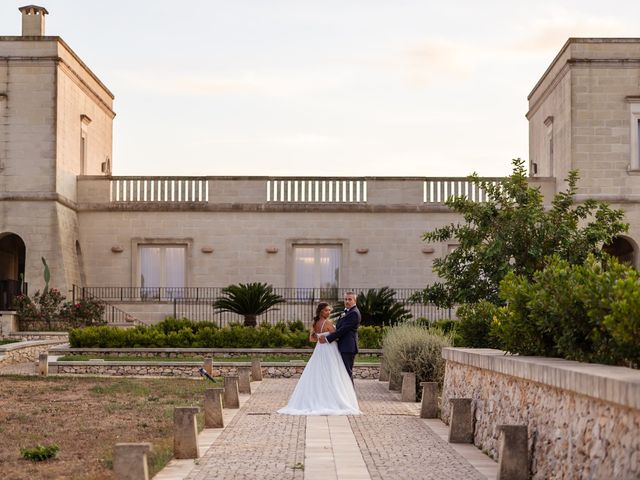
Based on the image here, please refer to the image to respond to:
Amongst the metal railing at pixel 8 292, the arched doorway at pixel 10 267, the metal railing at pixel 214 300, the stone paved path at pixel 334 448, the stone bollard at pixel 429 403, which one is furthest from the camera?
the arched doorway at pixel 10 267

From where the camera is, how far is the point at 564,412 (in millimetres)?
9867

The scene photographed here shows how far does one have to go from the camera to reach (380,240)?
4134 centimetres

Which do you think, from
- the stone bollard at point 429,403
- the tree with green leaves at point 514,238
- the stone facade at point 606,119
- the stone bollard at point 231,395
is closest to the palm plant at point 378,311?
the tree with green leaves at point 514,238

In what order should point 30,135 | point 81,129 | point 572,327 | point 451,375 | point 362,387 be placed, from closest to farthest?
point 572,327
point 451,375
point 362,387
point 30,135
point 81,129

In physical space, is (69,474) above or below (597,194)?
below

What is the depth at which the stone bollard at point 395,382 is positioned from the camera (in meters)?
22.5

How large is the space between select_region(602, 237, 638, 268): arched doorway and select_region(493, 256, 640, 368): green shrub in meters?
25.4

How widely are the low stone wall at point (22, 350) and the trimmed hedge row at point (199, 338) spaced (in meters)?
1.04

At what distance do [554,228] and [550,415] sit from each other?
14.6 metres

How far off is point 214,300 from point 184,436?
27679 millimetres

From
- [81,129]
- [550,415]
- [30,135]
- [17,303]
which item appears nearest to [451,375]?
[550,415]

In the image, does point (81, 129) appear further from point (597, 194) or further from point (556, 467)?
point (556, 467)

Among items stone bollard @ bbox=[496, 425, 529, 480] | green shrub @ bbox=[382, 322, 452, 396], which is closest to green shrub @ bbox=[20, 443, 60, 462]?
stone bollard @ bbox=[496, 425, 529, 480]

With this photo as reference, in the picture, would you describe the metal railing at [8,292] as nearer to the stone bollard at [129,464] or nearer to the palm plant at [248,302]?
the palm plant at [248,302]
